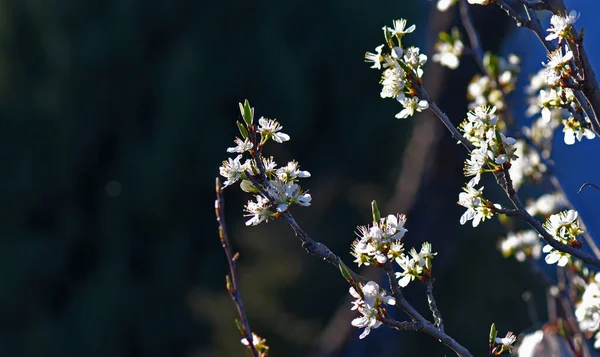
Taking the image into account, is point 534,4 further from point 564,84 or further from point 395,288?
point 395,288

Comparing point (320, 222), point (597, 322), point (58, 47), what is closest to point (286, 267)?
point (320, 222)

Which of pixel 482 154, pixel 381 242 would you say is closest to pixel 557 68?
pixel 482 154

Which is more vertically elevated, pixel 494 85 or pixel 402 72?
pixel 494 85

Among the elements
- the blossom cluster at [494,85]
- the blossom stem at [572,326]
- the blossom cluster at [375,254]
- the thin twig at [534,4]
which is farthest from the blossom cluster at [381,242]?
the blossom cluster at [494,85]

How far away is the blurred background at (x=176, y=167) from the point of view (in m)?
5.16

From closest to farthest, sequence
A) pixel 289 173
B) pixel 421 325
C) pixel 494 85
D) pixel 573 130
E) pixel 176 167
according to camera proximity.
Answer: pixel 421 325
pixel 289 173
pixel 573 130
pixel 494 85
pixel 176 167

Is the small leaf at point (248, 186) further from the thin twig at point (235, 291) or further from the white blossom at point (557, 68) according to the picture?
the white blossom at point (557, 68)

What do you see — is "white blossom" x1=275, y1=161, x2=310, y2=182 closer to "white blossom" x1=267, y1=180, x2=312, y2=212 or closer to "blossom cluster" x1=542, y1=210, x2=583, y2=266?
"white blossom" x1=267, y1=180, x2=312, y2=212

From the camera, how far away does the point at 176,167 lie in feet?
19.0

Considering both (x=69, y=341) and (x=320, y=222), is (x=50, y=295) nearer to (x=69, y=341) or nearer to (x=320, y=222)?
(x=69, y=341)

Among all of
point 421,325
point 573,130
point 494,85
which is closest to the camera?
point 421,325

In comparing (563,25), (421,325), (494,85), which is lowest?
(421,325)

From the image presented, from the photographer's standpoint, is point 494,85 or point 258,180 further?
point 494,85

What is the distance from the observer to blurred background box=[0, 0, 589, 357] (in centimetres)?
516
